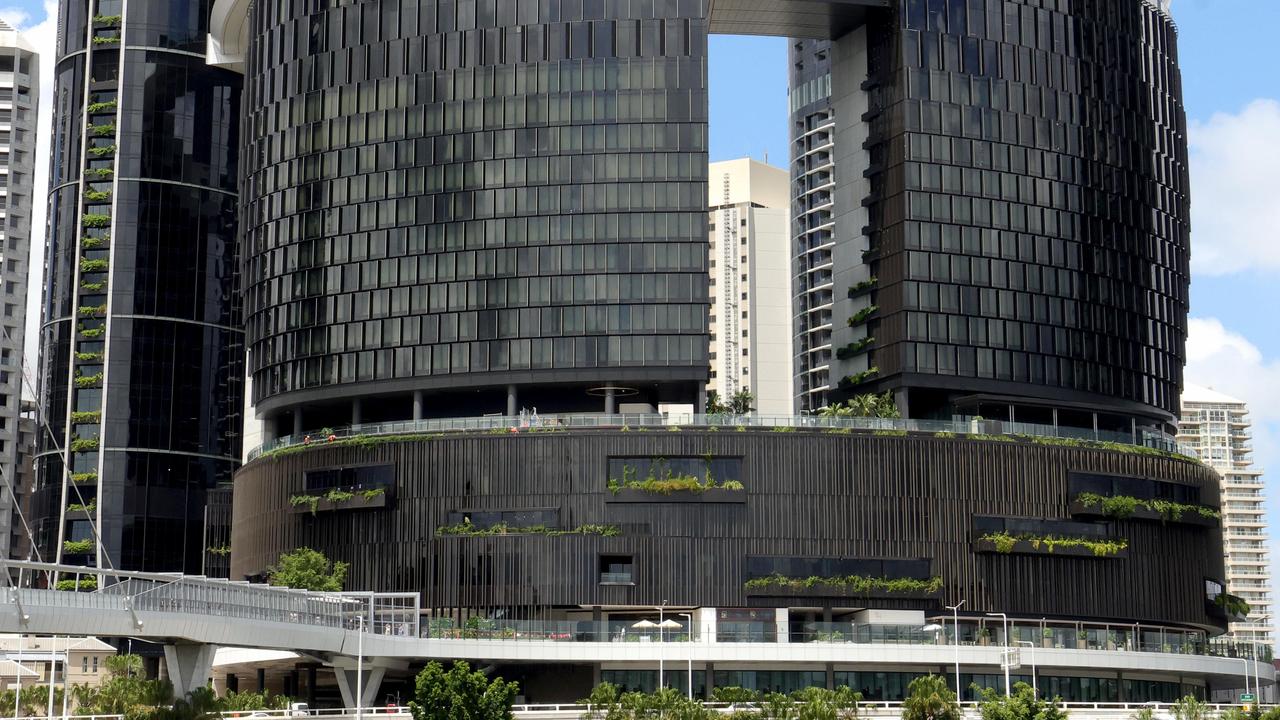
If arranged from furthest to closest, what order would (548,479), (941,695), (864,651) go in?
1. (548,479)
2. (864,651)
3. (941,695)

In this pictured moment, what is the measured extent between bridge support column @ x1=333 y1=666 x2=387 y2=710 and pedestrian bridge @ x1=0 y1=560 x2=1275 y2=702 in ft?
0.32

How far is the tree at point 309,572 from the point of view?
139750 mm

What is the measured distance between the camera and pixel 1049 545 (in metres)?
141

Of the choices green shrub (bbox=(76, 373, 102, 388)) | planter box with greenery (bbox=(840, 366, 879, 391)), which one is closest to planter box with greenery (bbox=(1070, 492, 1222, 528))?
planter box with greenery (bbox=(840, 366, 879, 391))

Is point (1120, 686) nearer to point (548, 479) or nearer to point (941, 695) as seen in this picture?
point (941, 695)

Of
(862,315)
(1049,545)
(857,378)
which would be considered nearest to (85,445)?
(857,378)

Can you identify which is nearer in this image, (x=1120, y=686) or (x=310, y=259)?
(x=1120, y=686)

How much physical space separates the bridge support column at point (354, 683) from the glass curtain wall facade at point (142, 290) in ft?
247

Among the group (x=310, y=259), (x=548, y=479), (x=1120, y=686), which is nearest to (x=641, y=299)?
(x=548, y=479)

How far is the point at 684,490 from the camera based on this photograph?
137375mm

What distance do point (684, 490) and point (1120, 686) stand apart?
35.1 meters

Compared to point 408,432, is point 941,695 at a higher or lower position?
lower

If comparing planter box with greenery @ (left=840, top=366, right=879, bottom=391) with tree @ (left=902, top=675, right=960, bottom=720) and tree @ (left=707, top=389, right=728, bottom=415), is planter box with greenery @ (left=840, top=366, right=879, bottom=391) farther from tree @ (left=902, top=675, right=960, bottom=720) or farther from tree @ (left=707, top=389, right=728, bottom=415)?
tree @ (left=902, top=675, right=960, bottom=720)

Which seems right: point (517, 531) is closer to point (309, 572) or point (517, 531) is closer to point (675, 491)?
point (675, 491)
